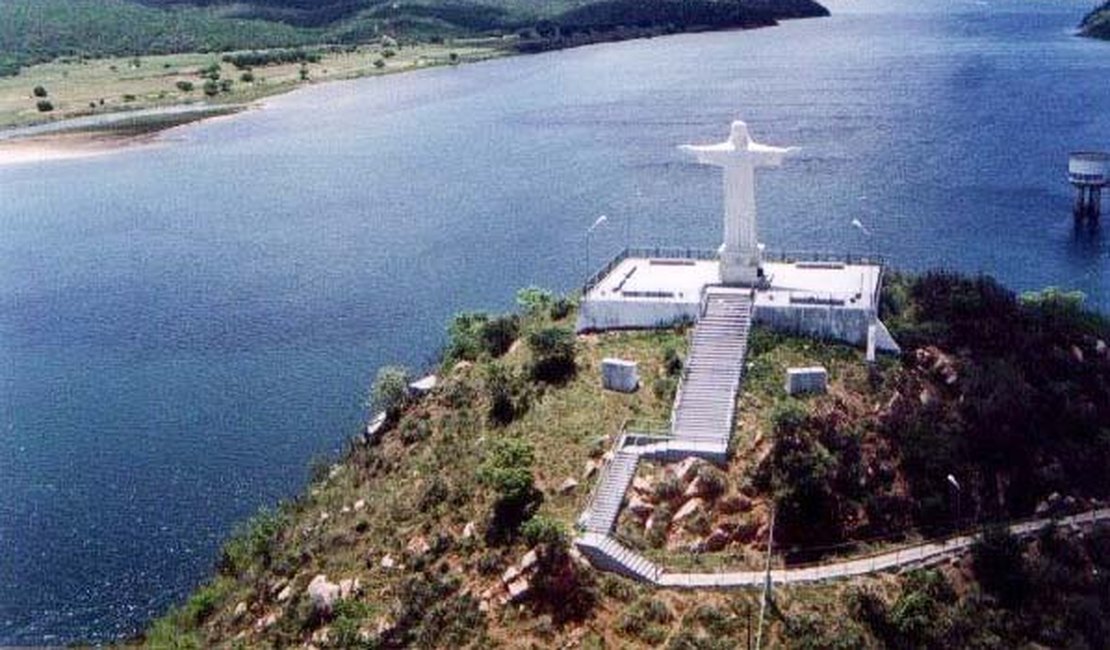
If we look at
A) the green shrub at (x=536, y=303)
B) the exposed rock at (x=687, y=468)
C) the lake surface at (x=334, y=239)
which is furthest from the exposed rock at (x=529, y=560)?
the green shrub at (x=536, y=303)

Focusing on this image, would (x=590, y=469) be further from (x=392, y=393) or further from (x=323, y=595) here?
(x=392, y=393)

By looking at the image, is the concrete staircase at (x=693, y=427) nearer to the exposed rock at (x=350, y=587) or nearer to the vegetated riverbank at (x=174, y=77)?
the exposed rock at (x=350, y=587)

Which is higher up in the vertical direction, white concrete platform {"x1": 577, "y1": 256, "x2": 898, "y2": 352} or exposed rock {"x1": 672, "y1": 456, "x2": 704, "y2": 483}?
white concrete platform {"x1": 577, "y1": 256, "x2": 898, "y2": 352}

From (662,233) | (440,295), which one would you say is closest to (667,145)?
(662,233)

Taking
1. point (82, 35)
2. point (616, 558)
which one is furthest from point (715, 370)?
point (82, 35)

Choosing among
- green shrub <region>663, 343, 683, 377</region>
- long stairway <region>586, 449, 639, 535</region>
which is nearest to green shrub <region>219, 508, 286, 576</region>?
long stairway <region>586, 449, 639, 535</region>

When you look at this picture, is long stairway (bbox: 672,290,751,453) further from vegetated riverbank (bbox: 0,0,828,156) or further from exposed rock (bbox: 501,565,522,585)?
vegetated riverbank (bbox: 0,0,828,156)

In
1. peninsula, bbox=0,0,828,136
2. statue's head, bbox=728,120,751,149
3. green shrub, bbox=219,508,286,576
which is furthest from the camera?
peninsula, bbox=0,0,828,136

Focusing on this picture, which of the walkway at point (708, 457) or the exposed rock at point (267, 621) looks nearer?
the walkway at point (708, 457)
